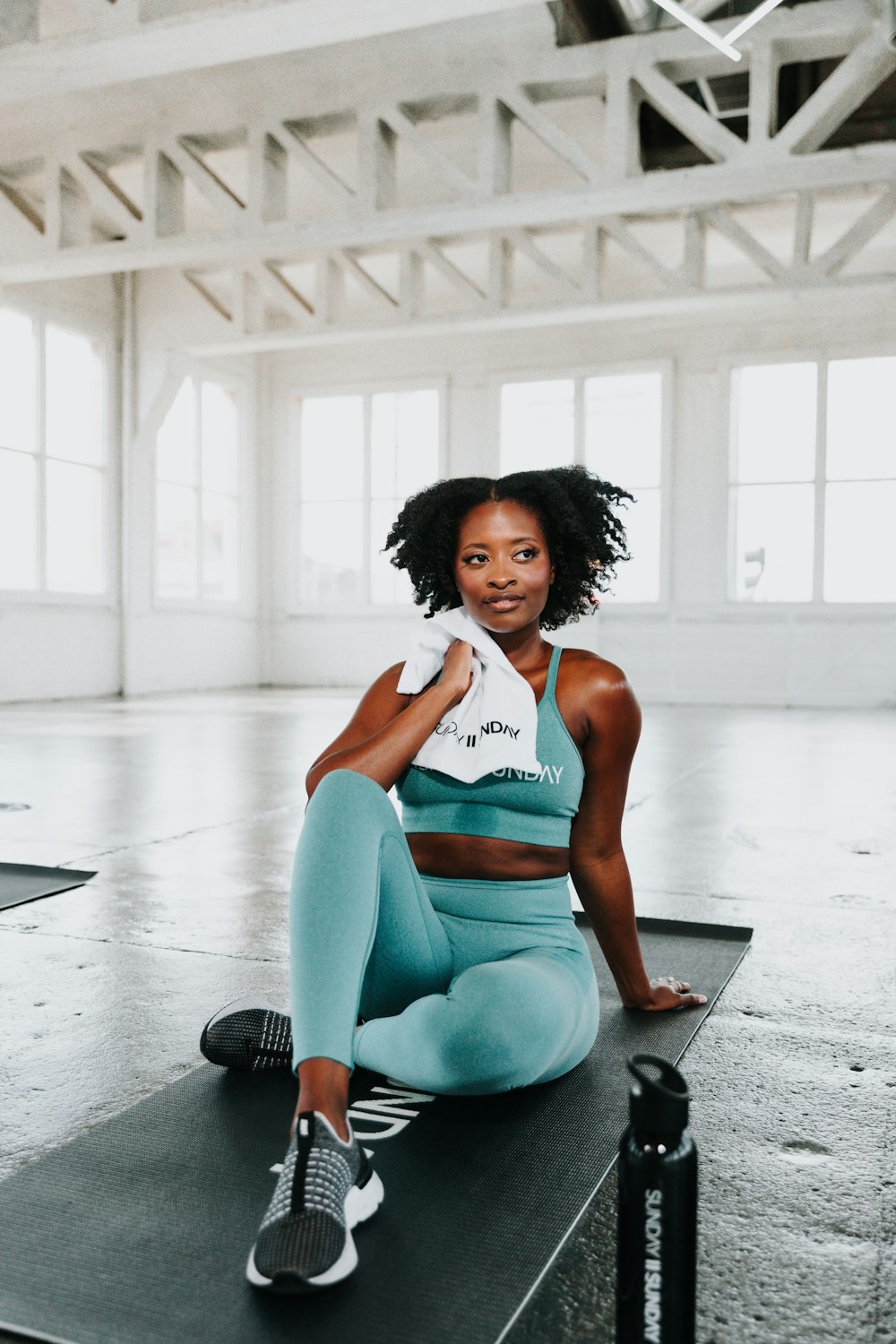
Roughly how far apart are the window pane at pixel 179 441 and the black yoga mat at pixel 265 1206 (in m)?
11.0

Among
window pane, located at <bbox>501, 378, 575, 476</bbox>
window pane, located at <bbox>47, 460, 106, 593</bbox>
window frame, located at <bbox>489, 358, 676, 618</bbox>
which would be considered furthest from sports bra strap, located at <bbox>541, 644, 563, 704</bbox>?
window pane, located at <bbox>501, 378, 575, 476</bbox>

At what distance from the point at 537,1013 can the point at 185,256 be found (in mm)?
7844

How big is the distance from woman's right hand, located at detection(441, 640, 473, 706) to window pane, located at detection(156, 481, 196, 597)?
10859mm

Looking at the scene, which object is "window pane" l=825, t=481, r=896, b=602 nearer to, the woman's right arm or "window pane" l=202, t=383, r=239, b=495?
"window pane" l=202, t=383, r=239, b=495

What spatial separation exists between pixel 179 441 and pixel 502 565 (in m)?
11.4

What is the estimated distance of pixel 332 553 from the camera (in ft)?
45.4

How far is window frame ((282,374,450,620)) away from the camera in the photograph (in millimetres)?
13094

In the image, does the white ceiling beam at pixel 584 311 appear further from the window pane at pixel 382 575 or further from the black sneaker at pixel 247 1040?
the black sneaker at pixel 247 1040

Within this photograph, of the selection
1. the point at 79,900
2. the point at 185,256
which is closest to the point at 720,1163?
the point at 79,900

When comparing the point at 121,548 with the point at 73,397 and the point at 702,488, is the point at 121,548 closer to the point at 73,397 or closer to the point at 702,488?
the point at 73,397

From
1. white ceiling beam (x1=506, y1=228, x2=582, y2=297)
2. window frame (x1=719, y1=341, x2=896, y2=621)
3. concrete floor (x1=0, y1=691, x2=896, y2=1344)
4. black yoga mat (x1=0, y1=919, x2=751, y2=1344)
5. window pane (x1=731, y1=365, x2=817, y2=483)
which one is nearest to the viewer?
black yoga mat (x1=0, y1=919, x2=751, y2=1344)

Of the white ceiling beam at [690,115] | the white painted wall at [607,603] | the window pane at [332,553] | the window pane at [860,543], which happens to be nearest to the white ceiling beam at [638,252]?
the white ceiling beam at [690,115]

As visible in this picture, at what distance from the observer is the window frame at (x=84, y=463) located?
1056cm

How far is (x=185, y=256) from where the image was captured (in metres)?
8.39
